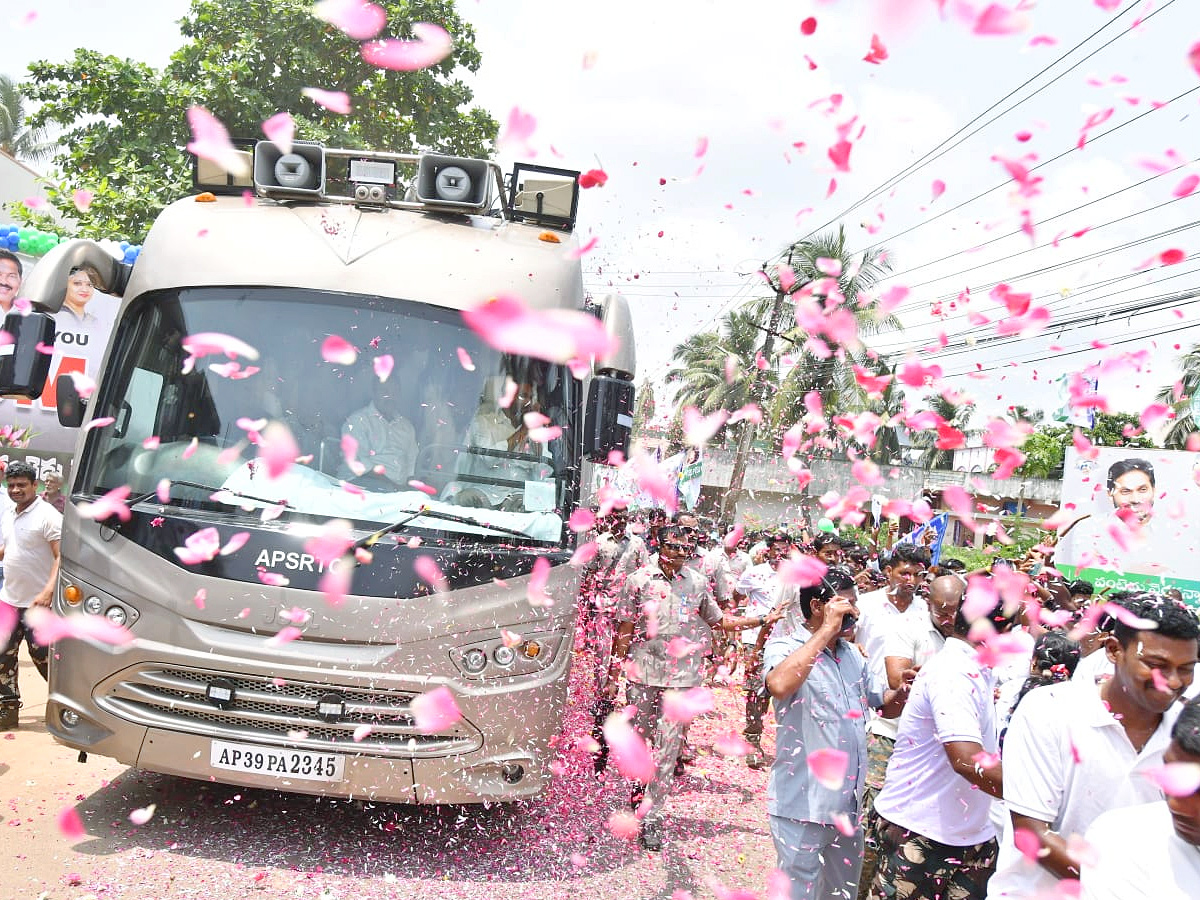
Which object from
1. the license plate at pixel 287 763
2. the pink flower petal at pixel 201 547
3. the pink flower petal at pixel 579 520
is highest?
the pink flower petal at pixel 579 520

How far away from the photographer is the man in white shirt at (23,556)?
23.8 feet

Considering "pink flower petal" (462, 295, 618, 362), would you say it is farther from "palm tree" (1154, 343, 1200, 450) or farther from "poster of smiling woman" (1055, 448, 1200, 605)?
"palm tree" (1154, 343, 1200, 450)

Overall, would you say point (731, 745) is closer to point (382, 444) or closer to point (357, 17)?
point (382, 444)

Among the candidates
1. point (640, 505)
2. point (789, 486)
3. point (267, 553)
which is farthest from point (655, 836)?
point (789, 486)

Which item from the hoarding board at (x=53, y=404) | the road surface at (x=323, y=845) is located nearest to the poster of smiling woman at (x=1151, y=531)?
the road surface at (x=323, y=845)

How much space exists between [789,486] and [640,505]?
28058 millimetres

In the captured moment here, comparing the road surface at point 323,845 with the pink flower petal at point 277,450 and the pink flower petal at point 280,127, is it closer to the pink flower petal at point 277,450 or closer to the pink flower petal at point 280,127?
the pink flower petal at point 277,450

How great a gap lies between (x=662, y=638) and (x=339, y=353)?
282 centimetres

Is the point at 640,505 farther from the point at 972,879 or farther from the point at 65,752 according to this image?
the point at 972,879

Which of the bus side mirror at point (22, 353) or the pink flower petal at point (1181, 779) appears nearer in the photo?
the pink flower petal at point (1181, 779)

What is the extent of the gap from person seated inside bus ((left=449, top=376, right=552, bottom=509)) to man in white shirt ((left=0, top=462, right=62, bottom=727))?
12.1ft

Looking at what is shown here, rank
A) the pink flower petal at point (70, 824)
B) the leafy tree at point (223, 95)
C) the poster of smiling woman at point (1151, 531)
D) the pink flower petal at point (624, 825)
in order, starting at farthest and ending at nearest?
the leafy tree at point (223, 95) < the poster of smiling woman at point (1151, 531) < the pink flower petal at point (624, 825) < the pink flower petal at point (70, 824)

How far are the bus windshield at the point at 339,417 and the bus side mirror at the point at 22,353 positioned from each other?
13.9 inches

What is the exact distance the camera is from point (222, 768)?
16.7 feet
